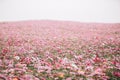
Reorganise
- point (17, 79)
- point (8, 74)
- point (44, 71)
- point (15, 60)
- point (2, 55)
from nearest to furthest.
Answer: point (17, 79) → point (8, 74) → point (44, 71) → point (15, 60) → point (2, 55)

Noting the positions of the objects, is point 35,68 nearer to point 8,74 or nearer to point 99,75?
point 8,74

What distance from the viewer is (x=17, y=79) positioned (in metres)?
4.47

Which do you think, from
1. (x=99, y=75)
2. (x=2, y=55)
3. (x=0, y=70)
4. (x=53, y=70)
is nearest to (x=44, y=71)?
(x=53, y=70)

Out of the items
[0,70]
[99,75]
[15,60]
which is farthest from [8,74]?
[99,75]

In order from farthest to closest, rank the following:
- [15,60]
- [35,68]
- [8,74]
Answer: [15,60]
[35,68]
[8,74]

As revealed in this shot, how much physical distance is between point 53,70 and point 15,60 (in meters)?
1.63

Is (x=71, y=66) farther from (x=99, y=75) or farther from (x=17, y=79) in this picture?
(x=17, y=79)

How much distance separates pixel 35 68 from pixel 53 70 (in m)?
0.60

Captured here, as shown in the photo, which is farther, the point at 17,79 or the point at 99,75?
the point at 99,75

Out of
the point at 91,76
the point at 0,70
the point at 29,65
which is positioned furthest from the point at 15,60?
the point at 91,76

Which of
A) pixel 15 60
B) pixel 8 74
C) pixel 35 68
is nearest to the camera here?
pixel 8 74

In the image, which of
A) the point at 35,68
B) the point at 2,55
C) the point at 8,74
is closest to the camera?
the point at 8,74

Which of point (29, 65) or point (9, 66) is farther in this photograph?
point (29, 65)

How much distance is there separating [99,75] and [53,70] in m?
1.39
